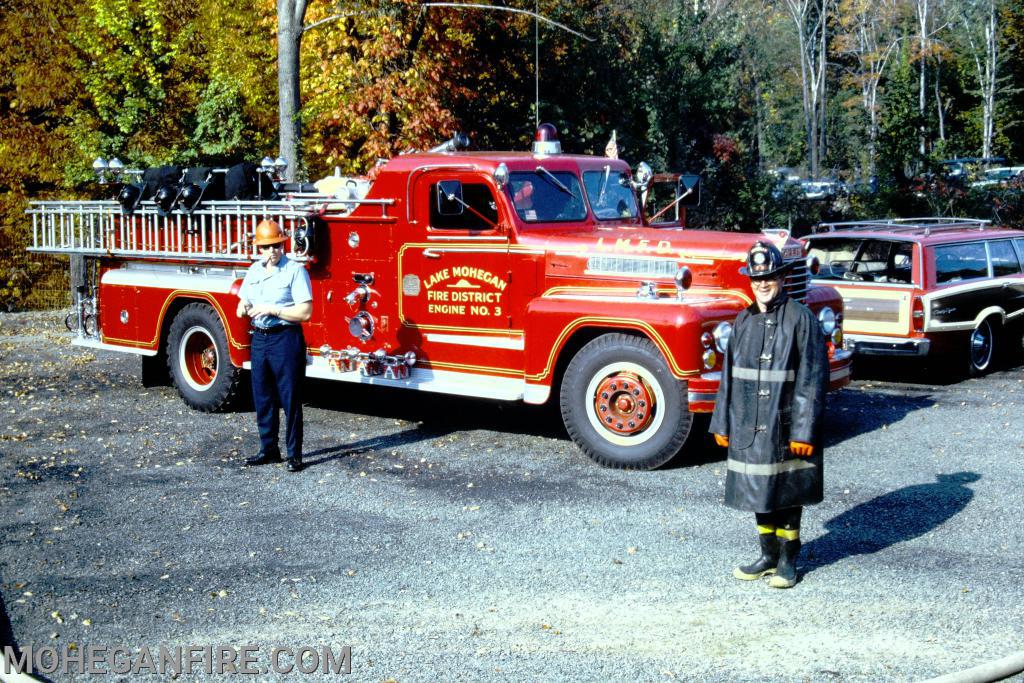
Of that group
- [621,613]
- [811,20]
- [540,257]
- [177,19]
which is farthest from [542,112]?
[811,20]

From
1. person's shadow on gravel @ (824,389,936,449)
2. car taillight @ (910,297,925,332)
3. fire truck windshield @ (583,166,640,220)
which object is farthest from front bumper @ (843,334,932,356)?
fire truck windshield @ (583,166,640,220)

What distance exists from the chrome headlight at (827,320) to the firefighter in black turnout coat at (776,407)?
3.37m

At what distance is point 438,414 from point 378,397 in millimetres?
1275

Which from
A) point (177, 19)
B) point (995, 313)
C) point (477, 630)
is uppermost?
point (177, 19)

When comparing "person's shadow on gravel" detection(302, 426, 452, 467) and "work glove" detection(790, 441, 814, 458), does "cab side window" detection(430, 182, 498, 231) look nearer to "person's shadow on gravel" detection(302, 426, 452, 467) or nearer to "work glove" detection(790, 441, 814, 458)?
"person's shadow on gravel" detection(302, 426, 452, 467)

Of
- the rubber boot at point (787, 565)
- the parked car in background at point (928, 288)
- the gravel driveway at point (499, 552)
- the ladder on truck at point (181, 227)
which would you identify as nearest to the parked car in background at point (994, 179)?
the parked car in background at point (928, 288)

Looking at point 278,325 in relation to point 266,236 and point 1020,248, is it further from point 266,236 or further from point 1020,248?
point 1020,248

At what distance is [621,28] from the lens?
82.3ft

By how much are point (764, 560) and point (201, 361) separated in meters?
7.01

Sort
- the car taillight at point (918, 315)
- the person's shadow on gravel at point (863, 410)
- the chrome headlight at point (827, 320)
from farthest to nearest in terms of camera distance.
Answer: the car taillight at point (918, 315)
the person's shadow on gravel at point (863, 410)
the chrome headlight at point (827, 320)

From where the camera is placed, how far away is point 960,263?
1298 centimetres

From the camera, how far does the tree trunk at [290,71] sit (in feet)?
56.1

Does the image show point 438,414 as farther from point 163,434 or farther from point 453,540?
point 453,540

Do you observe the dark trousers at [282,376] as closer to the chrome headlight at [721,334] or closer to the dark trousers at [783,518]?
the chrome headlight at [721,334]
